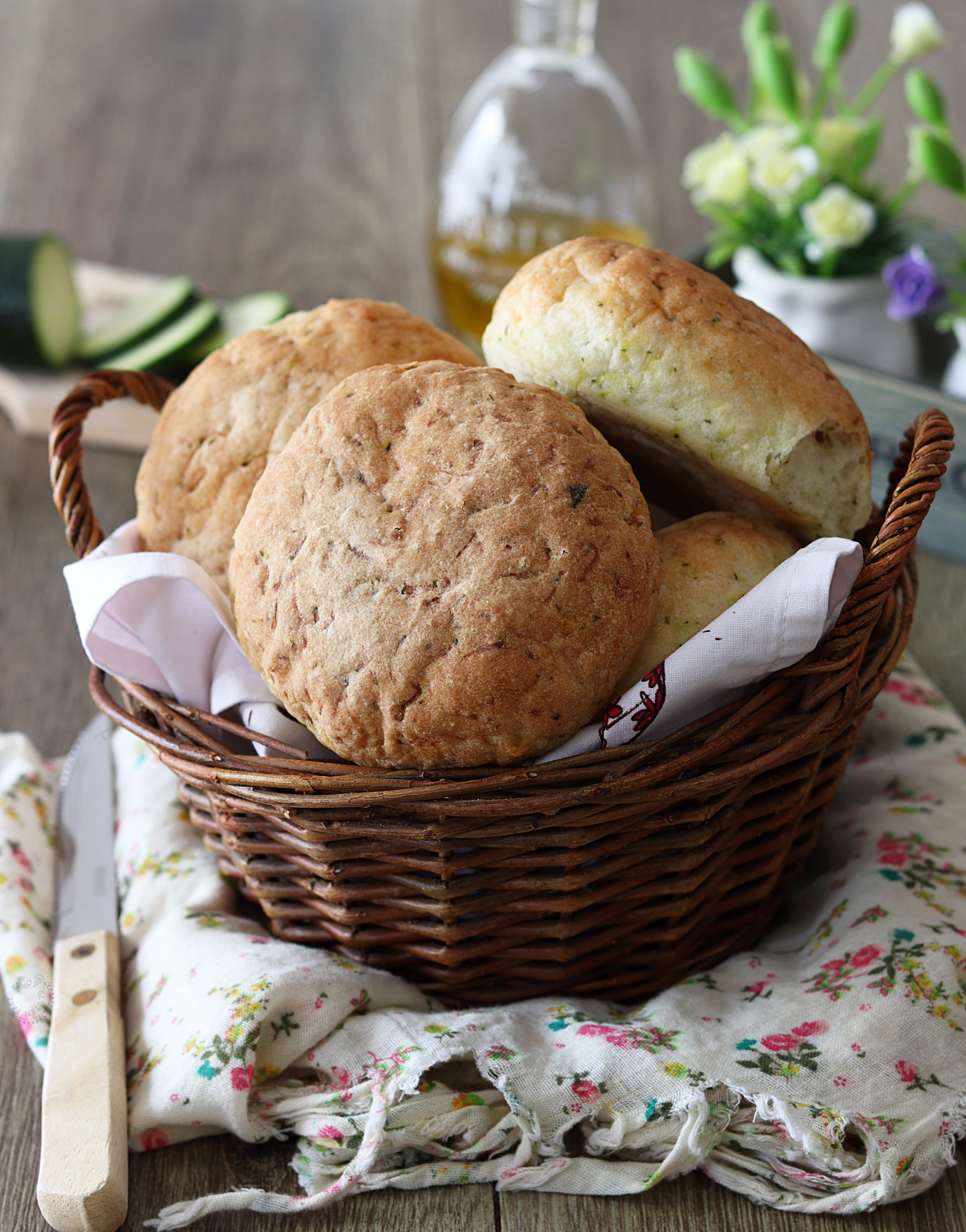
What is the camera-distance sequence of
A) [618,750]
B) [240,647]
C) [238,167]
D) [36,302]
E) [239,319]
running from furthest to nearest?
[238,167]
[239,319]
[36,302]
[240,647]
[618,750]

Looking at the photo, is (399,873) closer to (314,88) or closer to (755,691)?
(755,691)

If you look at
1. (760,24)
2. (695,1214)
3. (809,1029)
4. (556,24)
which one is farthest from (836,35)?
(695,1214)

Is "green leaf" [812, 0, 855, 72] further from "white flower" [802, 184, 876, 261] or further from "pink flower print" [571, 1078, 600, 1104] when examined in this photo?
"pink flower print" [571, 1078, 600, 1104]

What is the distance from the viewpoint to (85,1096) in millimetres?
840

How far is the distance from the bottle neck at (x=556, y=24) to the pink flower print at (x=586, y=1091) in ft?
5.11

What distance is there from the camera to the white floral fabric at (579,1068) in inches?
31.7

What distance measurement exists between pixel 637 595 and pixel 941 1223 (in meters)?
0.49

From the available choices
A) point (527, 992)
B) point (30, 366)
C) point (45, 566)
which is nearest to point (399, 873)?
point (527, 992)

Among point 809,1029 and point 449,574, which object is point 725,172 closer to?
point 449,574

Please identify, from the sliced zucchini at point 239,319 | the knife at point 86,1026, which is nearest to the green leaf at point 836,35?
the sliced zucchini at point 239,319

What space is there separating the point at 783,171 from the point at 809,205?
58 mm

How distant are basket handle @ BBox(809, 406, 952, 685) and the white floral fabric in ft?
0.78

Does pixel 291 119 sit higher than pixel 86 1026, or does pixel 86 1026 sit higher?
pixel 291 119

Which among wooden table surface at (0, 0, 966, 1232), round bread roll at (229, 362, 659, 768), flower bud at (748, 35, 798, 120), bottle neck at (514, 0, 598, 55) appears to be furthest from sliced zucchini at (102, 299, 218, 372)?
round bread roll at (229, 362, 659, 768)
